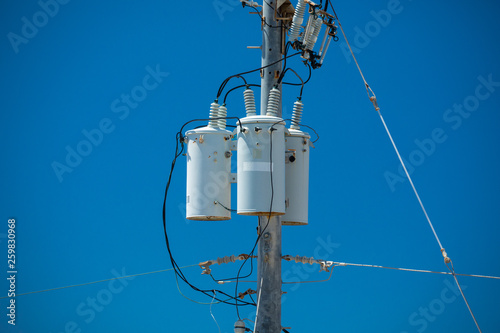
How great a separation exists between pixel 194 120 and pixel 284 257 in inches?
84.9

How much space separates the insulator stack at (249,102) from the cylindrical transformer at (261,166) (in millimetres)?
270

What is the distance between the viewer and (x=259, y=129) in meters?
9.69

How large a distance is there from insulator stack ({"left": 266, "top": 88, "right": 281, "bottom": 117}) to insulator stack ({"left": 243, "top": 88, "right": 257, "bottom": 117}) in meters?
0.19

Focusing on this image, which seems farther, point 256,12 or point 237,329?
point 256,12

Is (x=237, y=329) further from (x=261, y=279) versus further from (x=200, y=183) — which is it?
(x=200, y=183)

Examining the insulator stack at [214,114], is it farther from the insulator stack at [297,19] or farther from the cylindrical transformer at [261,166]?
the insulator stack at [297,19]

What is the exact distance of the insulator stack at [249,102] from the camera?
10.1m

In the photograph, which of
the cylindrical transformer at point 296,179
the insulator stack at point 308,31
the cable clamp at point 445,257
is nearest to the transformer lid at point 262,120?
the cylindrical transformer at point 296,179

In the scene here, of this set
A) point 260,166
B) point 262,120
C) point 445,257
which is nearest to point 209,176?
point 260,166

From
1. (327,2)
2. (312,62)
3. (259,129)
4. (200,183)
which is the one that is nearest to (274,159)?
(259,129)

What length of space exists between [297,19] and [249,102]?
4.37 feet

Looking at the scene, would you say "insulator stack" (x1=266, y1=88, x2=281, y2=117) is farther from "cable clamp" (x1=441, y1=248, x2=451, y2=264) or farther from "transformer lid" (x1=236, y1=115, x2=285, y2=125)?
"cable clamp" (x1=441, y1=248, x2=451, y2=264)

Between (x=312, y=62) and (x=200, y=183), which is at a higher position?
(x=312, y=62)

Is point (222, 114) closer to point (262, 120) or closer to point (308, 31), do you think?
point (262, 120)
